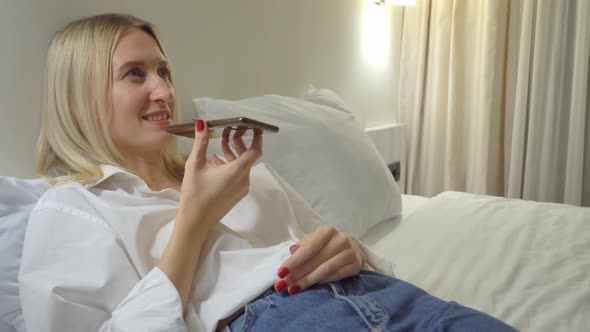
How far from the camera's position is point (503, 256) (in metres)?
1.03

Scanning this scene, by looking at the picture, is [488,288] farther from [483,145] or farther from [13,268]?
[483,145]

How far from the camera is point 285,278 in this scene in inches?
24.9

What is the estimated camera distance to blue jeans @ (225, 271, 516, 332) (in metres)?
0.58

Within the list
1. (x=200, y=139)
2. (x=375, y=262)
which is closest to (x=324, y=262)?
(x=375, y=262)

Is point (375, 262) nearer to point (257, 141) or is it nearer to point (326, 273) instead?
point (326, 273)

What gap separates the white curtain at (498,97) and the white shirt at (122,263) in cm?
169

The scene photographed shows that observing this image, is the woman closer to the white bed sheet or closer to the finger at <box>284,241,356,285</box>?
the finger at <box>284,241,356,285</box>

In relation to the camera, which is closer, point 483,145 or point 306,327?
point 306,327

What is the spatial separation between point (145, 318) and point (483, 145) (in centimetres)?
194

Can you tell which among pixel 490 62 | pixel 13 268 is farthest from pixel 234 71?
pixel 490 62

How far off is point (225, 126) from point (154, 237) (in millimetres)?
218

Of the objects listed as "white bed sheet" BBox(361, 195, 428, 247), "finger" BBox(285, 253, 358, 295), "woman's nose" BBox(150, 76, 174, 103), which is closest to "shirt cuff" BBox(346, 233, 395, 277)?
"finger" BBox(285, 253, 358, 295)

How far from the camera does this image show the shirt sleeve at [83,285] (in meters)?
0.55

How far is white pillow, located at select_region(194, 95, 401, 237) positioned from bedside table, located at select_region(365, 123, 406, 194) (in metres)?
0.75
